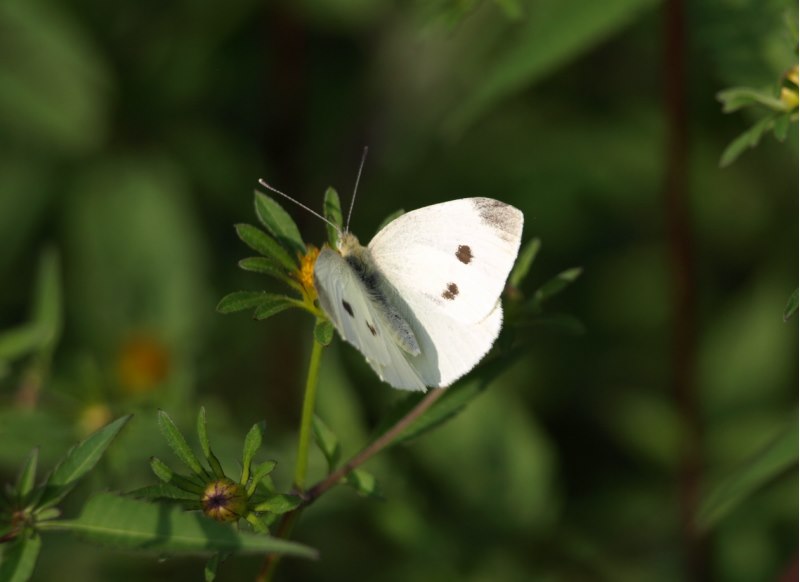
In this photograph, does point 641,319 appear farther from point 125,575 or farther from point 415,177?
point 125,575

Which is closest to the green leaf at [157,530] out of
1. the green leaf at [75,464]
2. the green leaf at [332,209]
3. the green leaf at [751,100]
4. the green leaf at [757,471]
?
the green leaf at [75,464]

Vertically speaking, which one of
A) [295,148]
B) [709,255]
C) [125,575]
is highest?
[709,255]

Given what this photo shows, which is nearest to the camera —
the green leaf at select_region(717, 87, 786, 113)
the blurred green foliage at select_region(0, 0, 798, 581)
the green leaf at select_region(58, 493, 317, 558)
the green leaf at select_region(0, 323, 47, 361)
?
the green leaf at select_region(58, 493, 317, 558)

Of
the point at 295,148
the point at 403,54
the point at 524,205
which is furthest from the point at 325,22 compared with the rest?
the point at 524,205

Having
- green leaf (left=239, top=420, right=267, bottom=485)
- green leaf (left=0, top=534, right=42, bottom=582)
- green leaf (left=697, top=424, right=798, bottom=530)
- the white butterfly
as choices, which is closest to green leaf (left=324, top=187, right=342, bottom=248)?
the white butterfly

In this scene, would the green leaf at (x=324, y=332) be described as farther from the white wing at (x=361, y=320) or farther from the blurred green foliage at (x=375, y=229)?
the blurred green foliage at (x=375, y=229)

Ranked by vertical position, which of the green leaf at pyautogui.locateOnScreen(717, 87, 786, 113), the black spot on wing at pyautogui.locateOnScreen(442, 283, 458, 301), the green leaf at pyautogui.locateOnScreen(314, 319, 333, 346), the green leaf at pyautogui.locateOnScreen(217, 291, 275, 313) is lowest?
the green leaf at pyautogui.locateOnScreen(217, 291, 275, 313)

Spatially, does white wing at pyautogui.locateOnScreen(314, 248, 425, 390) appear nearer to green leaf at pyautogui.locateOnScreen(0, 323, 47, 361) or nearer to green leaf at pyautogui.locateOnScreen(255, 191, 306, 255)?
green leaf at pyautogui.locateOnScreen(255, 191, 306, 255)
